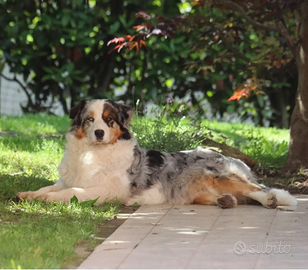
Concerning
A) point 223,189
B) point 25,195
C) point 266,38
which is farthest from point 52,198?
point 266,38

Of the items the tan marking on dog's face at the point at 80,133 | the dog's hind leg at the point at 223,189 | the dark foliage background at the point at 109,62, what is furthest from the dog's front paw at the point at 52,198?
the dark foliage background at the point at 109,62

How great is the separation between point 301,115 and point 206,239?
3.64 metres

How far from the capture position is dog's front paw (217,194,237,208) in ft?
20.9

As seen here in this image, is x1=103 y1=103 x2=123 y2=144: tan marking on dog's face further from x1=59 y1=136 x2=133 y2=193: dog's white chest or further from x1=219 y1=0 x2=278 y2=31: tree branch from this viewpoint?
x1=219 y1=0 x2=278 y2=31: tree branch

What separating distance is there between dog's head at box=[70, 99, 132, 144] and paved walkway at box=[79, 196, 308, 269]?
816 mm

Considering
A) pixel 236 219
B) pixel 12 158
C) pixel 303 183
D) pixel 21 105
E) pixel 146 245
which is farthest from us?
pixel 21 105

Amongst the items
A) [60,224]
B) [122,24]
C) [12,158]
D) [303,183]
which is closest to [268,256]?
[60,224]

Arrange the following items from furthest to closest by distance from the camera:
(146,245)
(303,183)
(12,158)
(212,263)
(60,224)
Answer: (12,158)
(303,183)
(60,224)
(146,245)
(212,263)

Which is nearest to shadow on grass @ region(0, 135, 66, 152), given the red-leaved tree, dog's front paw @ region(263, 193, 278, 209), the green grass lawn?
the green grass lawn

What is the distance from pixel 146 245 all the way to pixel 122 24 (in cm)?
914

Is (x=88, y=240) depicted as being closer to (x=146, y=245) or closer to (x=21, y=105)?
(x=146, y=245)

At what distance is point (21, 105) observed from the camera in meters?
14.6

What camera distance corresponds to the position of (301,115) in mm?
8250

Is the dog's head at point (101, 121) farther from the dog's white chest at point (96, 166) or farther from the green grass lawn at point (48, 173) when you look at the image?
the green grass lawn at point (48, 173)
